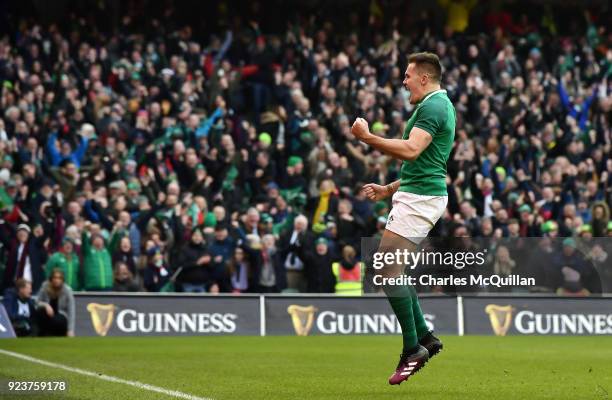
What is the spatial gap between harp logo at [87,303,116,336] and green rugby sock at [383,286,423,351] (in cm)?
1004

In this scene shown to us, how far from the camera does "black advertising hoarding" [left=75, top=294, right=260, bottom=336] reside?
18.7 m

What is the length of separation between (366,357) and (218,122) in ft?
33.5

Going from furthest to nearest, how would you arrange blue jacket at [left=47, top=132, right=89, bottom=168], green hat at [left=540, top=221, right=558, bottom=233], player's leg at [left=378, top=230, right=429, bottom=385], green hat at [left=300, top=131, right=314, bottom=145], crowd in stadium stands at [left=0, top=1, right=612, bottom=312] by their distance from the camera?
1. green hat at [left=300, top=131, right=314, bottom=145]
2. green hat at [left=540, top=221, right=558, bottom=233]
3. blue jacket at [left=47, top=132, right=89, bottom=168]
4. crowd in stadium stands at [left=0, top=1, right=612, bottom=312]
5. player's leg at [left=378, top=230, right=429, bottom=385]

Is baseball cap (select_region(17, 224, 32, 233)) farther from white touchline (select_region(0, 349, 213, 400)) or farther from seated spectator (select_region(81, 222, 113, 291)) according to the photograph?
white touchline (select_region(0, 349, 213, 400))

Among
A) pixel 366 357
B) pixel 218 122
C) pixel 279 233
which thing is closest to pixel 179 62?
pixel 218 122

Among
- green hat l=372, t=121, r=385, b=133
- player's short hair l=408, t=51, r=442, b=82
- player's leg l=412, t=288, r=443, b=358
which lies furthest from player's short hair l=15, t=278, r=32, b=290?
player's short hair l=408, t=51, r=442, b=82

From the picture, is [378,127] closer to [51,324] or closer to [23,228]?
[23,228]

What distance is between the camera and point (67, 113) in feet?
74.3

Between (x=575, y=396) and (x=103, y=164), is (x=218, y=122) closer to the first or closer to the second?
(x=103, y=164)

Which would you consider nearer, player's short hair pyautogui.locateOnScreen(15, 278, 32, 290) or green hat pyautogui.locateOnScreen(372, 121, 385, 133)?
player's short hair pyautogui.locateOnScreen(15, 278, 32, 290)

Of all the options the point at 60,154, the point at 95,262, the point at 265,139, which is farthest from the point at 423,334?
the point at 265,139

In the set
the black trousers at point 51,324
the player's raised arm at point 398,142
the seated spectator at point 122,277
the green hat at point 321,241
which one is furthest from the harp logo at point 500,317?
the player's raised arm at point 398,142

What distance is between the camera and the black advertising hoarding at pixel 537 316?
19516 mm

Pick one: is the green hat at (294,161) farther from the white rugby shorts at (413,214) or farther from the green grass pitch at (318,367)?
the white rugby shorts at (413,214)
